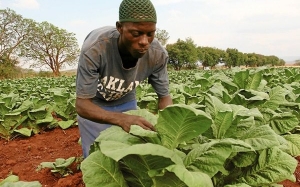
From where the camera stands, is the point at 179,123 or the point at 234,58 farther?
the point at 234,58

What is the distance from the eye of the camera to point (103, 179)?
1.56 m

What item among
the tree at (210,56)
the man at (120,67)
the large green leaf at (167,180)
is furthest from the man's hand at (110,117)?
the tree at (210,56)

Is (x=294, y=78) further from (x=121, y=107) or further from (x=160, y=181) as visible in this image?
(x=160, y=181)

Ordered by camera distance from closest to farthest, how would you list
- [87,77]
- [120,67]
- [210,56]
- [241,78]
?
1. [87,77]
2. [120,67]
3. [241,78]
4. [210,56]

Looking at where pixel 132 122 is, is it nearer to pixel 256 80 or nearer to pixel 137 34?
pixel 137 34

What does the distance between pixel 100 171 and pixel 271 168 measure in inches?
36.2

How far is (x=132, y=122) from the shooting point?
1.64 metres

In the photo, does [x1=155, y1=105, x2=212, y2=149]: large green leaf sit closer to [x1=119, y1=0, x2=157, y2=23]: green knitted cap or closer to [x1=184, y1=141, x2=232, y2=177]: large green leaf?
[x1=184, y1=141, x2=232, y2=177]: large green leaf

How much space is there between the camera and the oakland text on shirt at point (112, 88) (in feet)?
8.29

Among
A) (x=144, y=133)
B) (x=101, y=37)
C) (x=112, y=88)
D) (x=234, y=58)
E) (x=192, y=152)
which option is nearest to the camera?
(x=144, y=133)

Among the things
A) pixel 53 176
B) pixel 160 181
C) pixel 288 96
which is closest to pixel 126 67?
pixel 160 181

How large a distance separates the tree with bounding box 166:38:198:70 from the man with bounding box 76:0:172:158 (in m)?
63.2

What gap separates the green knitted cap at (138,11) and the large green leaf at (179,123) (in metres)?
0.78

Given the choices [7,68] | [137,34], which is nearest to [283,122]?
[137,34]
